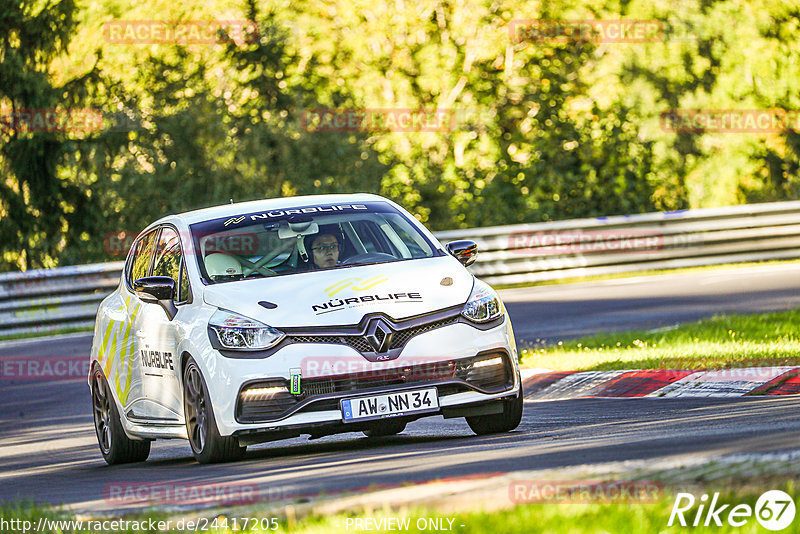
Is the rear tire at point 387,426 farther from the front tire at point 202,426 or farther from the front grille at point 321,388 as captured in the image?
the front tire at point 202,426

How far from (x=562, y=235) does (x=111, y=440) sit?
15075 mm

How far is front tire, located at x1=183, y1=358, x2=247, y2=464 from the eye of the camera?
916 cm

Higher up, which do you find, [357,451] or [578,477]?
[578,477]

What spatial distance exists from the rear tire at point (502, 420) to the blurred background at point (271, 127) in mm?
18412

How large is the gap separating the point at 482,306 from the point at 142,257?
320cm

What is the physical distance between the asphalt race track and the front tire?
0.37 ft

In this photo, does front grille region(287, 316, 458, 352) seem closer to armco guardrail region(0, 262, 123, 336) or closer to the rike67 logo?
the rike67 logo

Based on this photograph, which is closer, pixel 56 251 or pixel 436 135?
pixel 56 251

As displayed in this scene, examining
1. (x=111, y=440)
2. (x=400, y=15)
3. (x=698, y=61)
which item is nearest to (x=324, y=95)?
(x=400, y=15)

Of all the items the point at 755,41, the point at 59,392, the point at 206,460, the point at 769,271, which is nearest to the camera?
the point at 206,460

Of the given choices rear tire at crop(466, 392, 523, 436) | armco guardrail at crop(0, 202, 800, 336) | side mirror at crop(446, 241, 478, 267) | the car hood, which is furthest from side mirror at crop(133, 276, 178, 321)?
armco guardrail at crop(0, 202, 800, 336)

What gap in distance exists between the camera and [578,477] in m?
6.47

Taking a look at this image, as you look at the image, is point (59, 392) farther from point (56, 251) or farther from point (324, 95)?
point (324, 95)

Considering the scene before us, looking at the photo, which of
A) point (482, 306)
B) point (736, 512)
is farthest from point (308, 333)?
point (736, 512)
